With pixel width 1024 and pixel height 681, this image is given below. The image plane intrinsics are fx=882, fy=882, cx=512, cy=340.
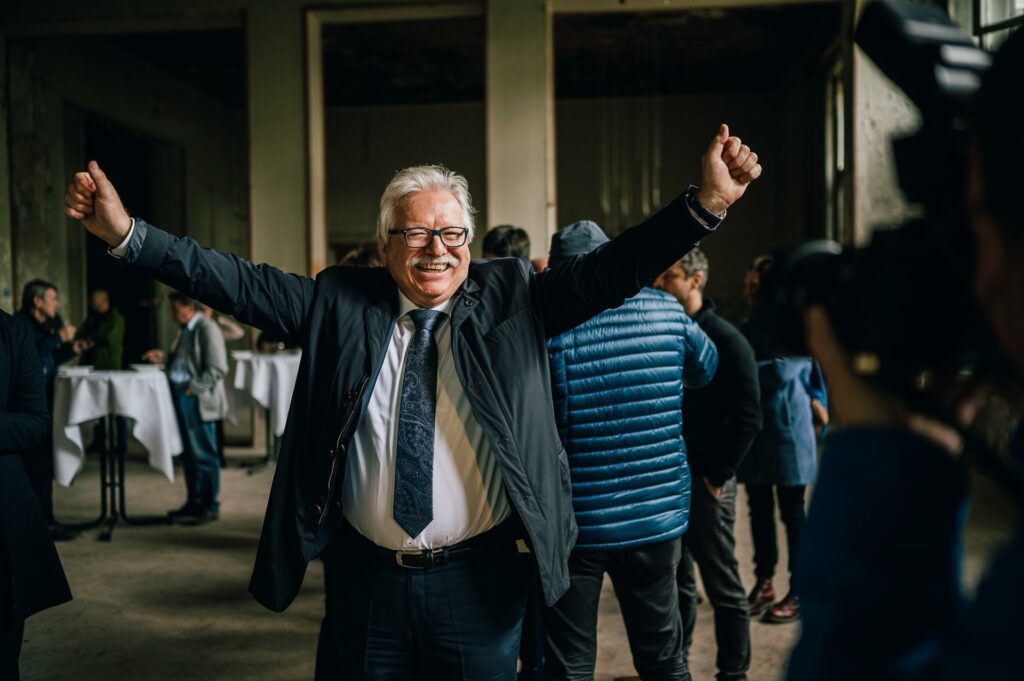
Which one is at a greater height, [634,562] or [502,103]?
[502,103]

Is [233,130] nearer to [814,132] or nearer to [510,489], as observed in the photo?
[814,132]

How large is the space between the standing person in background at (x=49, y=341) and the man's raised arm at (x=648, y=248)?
13.9 feet

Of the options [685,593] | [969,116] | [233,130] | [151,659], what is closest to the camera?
[969,116]

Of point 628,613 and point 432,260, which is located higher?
point 432,260

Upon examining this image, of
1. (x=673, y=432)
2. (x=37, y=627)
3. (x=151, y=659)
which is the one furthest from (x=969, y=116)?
(x=37, y=627)

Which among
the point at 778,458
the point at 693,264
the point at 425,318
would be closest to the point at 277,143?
the point at 693,264

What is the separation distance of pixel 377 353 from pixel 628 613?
1132 mm

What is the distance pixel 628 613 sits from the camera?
245 centimetres

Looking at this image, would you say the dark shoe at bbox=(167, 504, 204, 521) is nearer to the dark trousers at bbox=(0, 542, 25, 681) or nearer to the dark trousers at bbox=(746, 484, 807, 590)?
the dark trousers at bbox=(0, 542, 25, 681)

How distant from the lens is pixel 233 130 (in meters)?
14.0

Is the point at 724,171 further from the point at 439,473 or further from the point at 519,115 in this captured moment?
the point at 519,115

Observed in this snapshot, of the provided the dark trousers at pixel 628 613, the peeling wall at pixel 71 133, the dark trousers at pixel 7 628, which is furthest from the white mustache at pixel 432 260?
the peeling wall at pixel 71 133

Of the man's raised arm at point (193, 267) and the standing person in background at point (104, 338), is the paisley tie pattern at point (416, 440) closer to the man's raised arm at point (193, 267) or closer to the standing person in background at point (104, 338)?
the man's raised arm at point (193, 267)

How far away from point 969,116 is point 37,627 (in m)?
4.35
